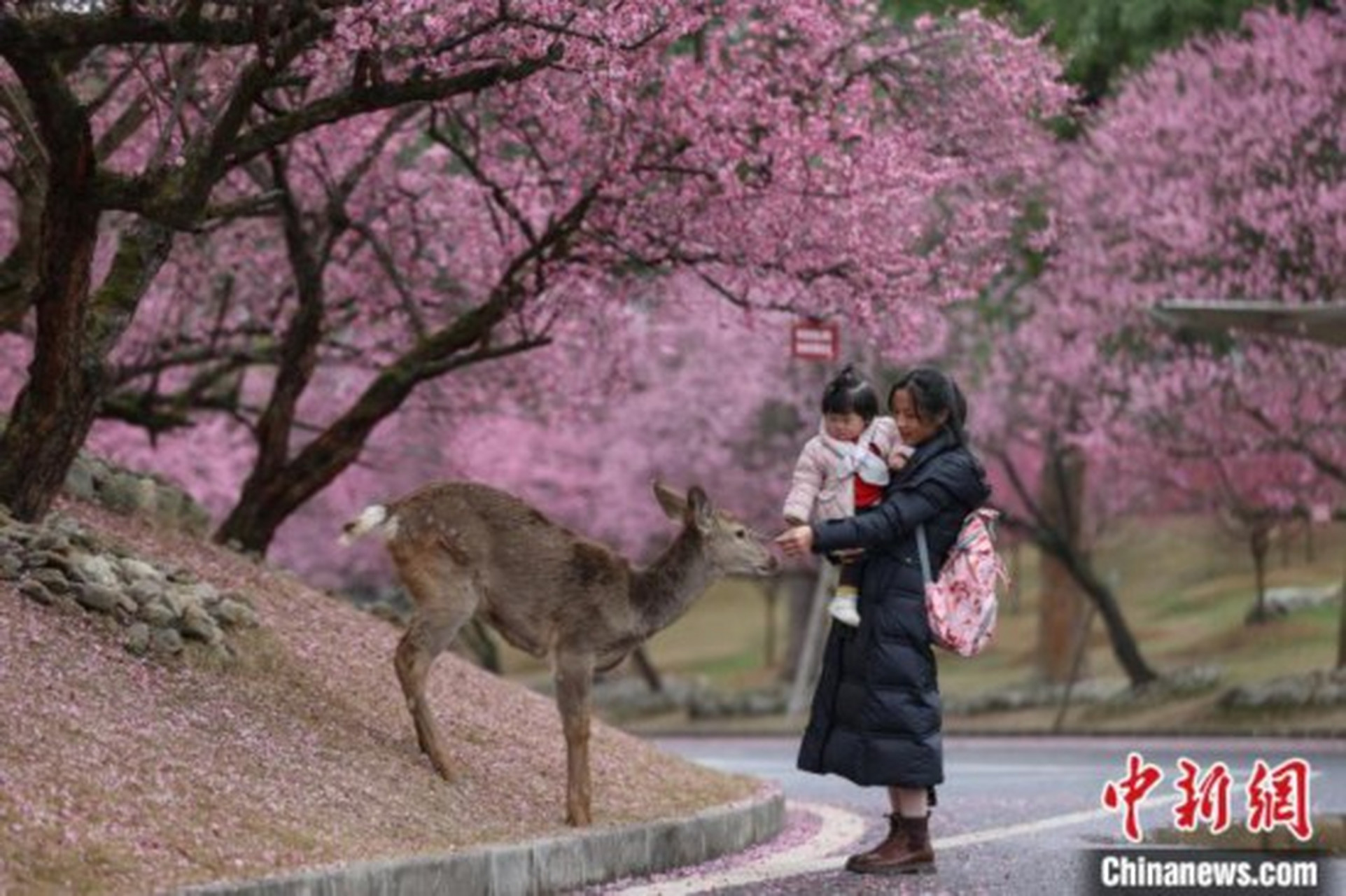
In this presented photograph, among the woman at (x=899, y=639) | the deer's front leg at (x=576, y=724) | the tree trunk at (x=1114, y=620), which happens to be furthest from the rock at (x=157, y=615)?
the tree trunk at (x=1114, y=620)

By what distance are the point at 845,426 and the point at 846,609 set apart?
0.89 metres

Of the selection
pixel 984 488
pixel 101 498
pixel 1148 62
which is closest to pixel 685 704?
pixel 1148 62

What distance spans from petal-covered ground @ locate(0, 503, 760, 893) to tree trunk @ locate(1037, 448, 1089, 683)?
25.5 metres

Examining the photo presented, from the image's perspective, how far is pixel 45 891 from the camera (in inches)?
389

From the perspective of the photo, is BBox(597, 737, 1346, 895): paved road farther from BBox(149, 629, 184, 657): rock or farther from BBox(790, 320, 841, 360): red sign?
BBox(790, 320, 841, 360): red sign

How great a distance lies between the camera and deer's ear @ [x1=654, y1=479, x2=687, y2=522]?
539 inches

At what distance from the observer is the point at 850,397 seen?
40.9 feet

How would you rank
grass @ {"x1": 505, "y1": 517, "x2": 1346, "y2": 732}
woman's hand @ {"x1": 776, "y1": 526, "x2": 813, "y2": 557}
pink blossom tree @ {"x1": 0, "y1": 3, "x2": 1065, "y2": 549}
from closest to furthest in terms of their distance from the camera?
woman's hand @ {"x1": 776, "y1": 526, "x2": 813, "y2": 557} < pink blossom tree @ {"x1": 0, "y1": 3, "x2": 1065, "y2": 549} < grass @ {"x1": 505, "y1": 517, "x2": 1346, "y2": 732}

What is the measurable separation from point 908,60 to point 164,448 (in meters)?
22.3

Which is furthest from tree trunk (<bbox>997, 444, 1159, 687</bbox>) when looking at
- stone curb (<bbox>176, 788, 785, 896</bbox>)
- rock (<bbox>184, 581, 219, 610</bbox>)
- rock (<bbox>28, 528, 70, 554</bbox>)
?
rock (<bbox>28, 528, 70, 554</bbox>)

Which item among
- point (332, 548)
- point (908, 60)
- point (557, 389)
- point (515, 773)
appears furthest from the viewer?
point (332, 548)

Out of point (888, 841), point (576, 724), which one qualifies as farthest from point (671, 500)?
point (888, 841)

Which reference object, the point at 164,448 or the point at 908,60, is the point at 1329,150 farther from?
the point at 164,448

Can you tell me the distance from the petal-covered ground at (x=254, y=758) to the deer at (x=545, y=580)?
0.53 meters
